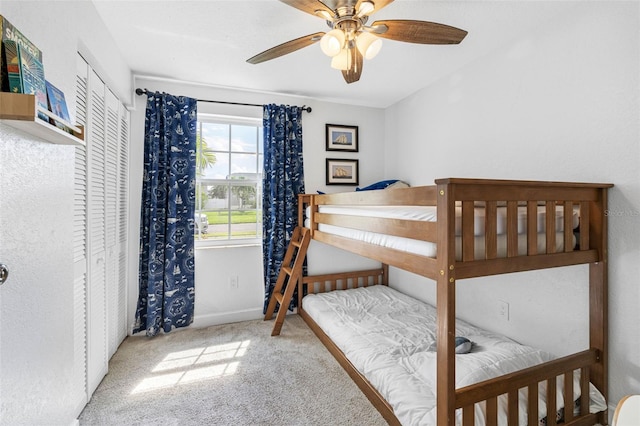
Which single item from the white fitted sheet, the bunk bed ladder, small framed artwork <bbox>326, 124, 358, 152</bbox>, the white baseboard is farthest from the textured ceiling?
the white baseboard

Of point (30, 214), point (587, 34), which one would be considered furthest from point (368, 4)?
point (30, 214)

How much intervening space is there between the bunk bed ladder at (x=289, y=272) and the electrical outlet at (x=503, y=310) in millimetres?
1588

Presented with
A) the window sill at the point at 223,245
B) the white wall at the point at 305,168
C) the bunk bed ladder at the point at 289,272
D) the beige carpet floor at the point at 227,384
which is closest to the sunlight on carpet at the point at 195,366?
the beige carpet floor at the point at 227,384

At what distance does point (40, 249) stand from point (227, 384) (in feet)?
4.48

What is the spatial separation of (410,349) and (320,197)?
133 centimetres

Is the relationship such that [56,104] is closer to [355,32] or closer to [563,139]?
[355,32]

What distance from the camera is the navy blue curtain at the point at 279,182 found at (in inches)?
118

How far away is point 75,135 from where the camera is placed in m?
1.22

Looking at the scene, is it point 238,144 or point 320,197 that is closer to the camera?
point 320,197

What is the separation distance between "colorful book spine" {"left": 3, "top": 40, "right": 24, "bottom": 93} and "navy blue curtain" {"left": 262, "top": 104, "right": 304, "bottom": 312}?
2112mm

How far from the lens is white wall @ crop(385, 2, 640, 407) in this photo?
4.97 feet

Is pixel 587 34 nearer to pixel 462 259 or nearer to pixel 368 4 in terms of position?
pixel 368 4

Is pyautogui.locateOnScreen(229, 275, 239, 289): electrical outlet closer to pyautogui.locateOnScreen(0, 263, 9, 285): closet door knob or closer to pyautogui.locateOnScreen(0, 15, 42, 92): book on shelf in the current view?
pyautogui.locateOnScreen(0, 263, 9, 285): closet door knob

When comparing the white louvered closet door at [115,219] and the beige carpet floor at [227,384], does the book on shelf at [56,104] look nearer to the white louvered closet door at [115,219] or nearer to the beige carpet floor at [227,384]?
the white louvered closet door at [115,219]
